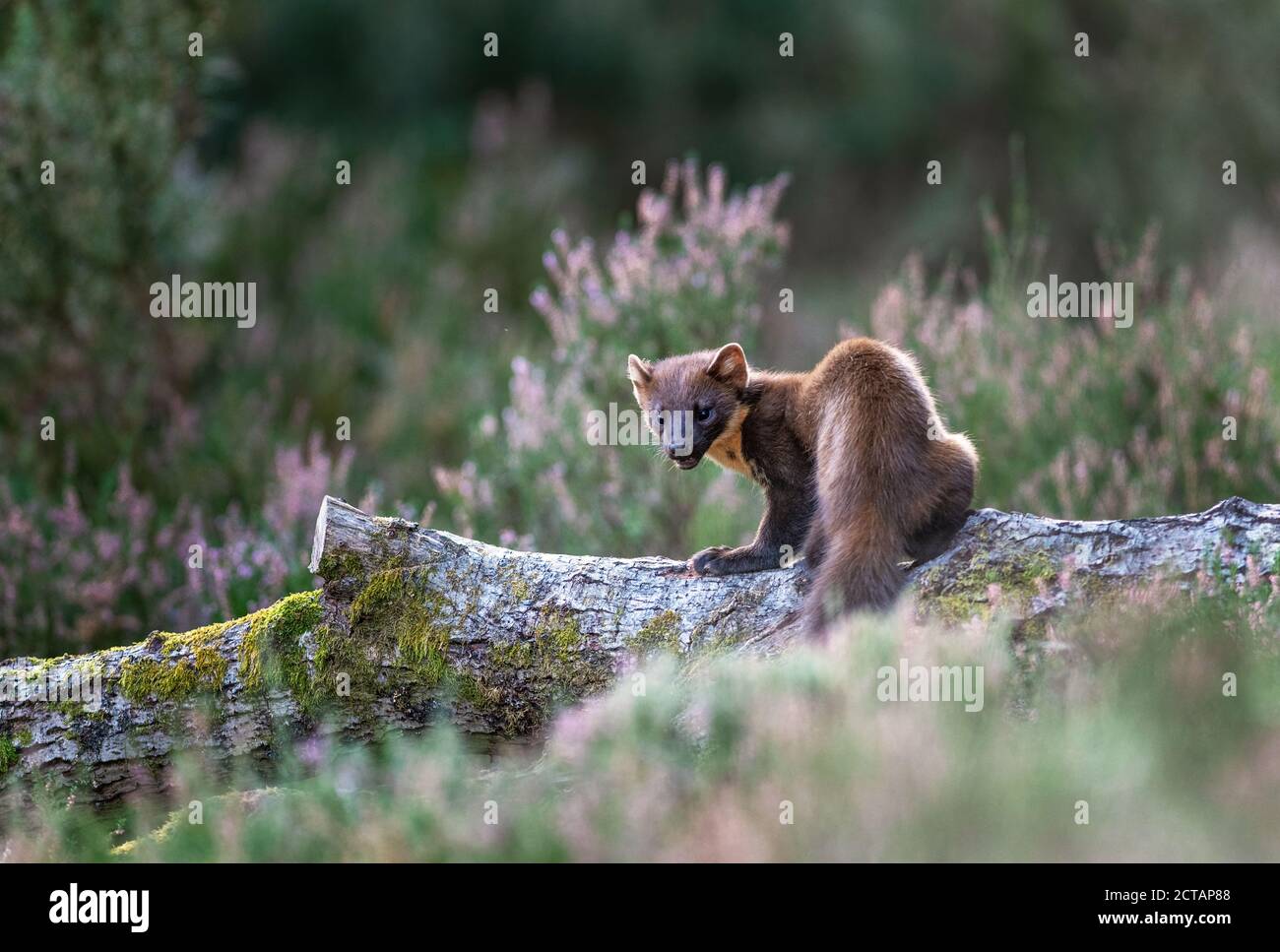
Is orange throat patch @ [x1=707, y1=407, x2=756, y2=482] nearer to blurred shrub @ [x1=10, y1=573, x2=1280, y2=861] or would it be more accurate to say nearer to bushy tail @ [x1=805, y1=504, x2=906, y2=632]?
bushy tail @ [x1=805, y1=504, x2=906, y2=632]

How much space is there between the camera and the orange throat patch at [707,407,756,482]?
15.6 ft

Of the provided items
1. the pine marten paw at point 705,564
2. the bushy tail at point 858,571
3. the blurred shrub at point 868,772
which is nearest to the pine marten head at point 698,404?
the pine marten paw at point 705,564

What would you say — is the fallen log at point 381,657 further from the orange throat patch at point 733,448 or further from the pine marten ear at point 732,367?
the pine marten ear at point 732,367

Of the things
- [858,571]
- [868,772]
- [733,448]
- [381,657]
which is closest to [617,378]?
[733,448]

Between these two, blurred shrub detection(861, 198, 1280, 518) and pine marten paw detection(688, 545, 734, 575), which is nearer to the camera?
pine marten paw detection(688, 545, 734, 575)

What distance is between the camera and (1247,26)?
1538 cm

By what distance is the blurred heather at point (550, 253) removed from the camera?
6.52 metres

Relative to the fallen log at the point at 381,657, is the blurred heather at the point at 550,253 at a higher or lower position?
higher

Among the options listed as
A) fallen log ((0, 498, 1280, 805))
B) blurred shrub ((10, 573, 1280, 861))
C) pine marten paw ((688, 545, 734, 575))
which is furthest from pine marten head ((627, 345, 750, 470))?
blurred shrub ((10, 573, 1280, 861))

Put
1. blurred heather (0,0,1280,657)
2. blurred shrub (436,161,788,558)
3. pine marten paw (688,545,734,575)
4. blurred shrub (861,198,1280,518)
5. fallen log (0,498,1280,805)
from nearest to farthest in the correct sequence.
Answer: fallen log (0,498,1280,805)
pine marten paw (688,545,734,575)
blurred shrub (861,198,1280,518)
blurred heather (0,0,1280,657)
blurred shrub (436,161,788,558)

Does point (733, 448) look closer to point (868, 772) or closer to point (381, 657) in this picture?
point (381, 657)

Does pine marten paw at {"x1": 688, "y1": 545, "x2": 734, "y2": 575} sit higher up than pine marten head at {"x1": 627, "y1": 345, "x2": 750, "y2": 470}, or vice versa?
pine marten head at {"x1": 627, "y1": 345, "x2": 750, "y2": 470}

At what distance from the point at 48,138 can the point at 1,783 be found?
4.94 m

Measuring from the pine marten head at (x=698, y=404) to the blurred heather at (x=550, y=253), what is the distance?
139cm
